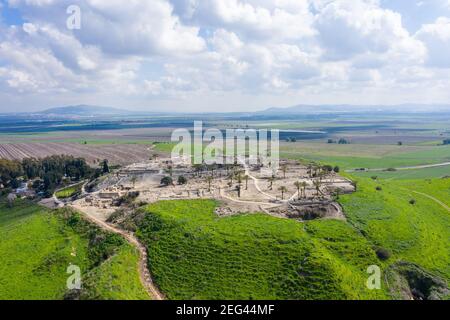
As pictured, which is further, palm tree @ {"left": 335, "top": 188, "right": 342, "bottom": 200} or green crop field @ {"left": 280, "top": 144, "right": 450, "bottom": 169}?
green crop field @ {"left": 280, "top": 144, "right": 450, "bottom": 169}

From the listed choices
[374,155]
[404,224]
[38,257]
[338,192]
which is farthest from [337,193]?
[374,155]

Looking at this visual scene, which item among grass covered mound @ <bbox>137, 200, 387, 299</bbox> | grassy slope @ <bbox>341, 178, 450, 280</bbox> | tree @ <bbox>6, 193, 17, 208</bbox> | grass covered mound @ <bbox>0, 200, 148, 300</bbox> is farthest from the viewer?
tree @ <bbox>6, 193, 17, 208</bbox>

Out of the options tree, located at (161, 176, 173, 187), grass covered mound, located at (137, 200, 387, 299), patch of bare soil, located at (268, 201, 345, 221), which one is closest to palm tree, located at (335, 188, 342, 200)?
patch of bare soil, located at (268, 201, 345, 221)

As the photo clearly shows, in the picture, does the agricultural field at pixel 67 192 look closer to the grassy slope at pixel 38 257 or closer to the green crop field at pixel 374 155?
the grassy slope at pixel 38 257

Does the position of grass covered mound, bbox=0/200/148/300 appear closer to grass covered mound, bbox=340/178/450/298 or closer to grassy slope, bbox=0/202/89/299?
grassy slope, bbox=0/202/89/299

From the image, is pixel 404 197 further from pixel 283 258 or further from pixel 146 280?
pixel 146 280

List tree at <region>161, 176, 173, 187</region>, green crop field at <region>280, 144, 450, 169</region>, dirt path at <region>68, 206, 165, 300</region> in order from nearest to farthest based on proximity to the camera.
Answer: dirt path at <region>68, 206, 165, 300</region> → tree at <region>161, 176, 173, 187</region> → green crop field at <region>280, 144, 450, 169</region>

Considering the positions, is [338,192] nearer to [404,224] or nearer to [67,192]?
[404,224]

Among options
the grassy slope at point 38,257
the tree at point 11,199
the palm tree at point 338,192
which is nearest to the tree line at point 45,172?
the tree at point 11,199
